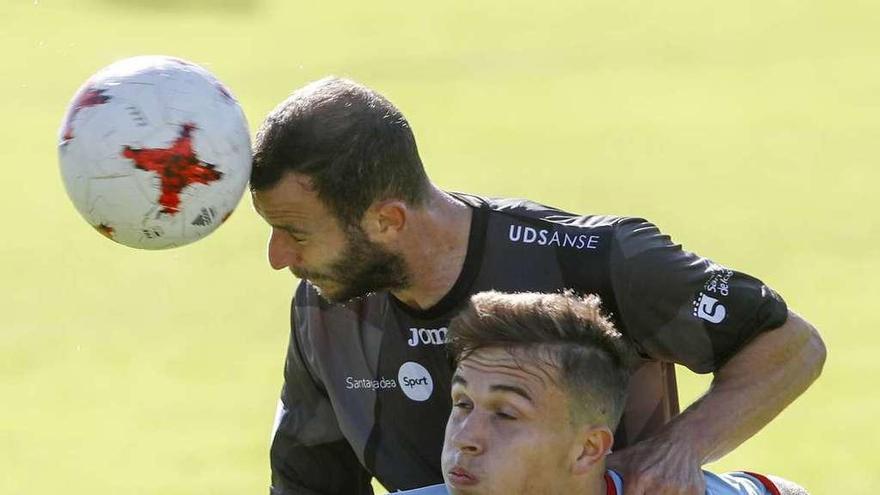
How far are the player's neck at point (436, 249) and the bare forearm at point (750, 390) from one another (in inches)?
31.1

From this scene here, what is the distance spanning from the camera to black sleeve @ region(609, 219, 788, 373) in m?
4.81

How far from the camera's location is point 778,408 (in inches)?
193

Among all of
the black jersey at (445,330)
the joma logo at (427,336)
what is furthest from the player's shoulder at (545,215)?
the joma logo at (427,336)

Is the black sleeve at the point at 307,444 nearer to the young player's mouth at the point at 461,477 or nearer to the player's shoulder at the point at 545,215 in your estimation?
the player's shoulder at the point at 545,215

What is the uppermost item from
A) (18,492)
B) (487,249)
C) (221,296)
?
(487,249)

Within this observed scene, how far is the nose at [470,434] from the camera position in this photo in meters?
4.27

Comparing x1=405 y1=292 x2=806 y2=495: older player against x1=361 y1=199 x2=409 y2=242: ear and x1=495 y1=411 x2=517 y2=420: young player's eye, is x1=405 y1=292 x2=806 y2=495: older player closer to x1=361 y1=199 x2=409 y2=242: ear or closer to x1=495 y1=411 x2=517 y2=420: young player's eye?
x1=495 y1=411 x2=517 y2=420: young player's eye

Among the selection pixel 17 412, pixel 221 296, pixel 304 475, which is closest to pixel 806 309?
pixel 221 296

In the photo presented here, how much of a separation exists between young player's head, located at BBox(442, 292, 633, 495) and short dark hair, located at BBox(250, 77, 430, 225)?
467 millimetres

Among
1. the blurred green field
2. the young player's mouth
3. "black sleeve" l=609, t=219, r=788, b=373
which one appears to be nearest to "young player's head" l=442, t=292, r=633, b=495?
the young player's mouth

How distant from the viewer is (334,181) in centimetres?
476

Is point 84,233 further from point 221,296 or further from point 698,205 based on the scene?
point 698,205

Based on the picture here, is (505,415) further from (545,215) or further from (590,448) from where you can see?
(545,215)

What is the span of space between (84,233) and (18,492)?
14.1 feet
